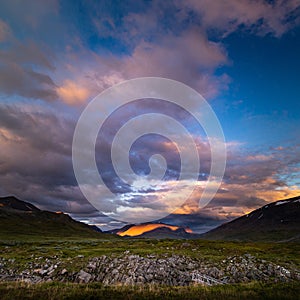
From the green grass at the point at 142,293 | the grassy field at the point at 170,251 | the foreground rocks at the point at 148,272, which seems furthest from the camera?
the grassy field at the point at 170,251

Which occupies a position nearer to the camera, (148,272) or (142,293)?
(142,293)

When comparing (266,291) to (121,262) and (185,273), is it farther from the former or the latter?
(121,262)

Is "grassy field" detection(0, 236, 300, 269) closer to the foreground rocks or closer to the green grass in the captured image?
the foreground rocks

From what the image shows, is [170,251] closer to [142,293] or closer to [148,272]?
[148,272]

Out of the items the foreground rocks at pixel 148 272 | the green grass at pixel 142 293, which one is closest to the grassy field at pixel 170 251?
the foreground rocks at pixel 148 272

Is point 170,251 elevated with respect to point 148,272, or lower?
elevated

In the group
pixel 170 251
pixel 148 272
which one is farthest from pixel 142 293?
pixel 170 251

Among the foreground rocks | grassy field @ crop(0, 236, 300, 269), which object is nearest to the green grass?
the foreground rocks

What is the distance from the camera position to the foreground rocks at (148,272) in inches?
1378

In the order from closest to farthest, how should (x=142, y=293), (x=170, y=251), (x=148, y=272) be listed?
(x=142, y=293) < (x=148, y=272) < (x=170, y=251)

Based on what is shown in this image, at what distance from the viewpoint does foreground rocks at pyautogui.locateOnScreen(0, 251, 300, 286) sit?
115ft

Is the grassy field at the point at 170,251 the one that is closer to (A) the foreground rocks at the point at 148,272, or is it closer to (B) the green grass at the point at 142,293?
(A) the foreground rocks at the point at 148,272

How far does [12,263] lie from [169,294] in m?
35.0

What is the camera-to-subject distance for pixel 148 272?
37750 millimetres
